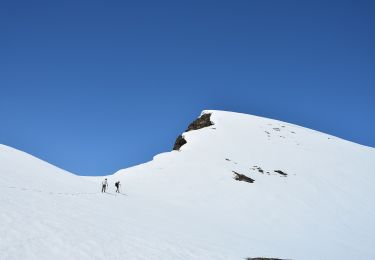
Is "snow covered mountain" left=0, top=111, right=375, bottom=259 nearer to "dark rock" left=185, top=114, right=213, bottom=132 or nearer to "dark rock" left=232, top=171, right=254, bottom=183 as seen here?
"dark rock" left=232, top=171, right=254, bottom=183

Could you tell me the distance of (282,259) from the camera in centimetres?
2323

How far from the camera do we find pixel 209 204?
37.6 m

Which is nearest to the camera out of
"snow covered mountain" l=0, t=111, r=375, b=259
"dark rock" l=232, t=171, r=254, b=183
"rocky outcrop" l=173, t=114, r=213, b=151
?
"snow covered mountain" l=0, t=111, r=375, b=259

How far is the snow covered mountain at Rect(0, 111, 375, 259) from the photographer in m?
16.1

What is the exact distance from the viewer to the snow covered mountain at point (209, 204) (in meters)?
16.1

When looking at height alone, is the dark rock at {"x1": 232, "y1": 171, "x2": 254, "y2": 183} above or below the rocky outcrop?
below

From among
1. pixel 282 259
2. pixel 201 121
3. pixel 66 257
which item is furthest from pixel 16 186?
pixel 201 121

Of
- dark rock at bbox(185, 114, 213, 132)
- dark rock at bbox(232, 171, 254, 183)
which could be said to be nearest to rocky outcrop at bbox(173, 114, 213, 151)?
dark rock at bbox(185, 114, 213, 132)

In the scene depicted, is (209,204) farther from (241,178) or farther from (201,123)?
(201,123)

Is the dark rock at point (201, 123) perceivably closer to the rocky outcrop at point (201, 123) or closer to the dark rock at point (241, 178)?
the rocky outcrop at point (201, 123)

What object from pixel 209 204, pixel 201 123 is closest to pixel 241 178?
pixel 209 204

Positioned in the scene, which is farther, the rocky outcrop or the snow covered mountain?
the rocky outcrop

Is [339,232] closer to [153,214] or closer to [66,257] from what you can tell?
[153,214]

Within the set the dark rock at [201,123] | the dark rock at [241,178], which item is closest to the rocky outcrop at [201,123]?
the dark rock at [201,123]
